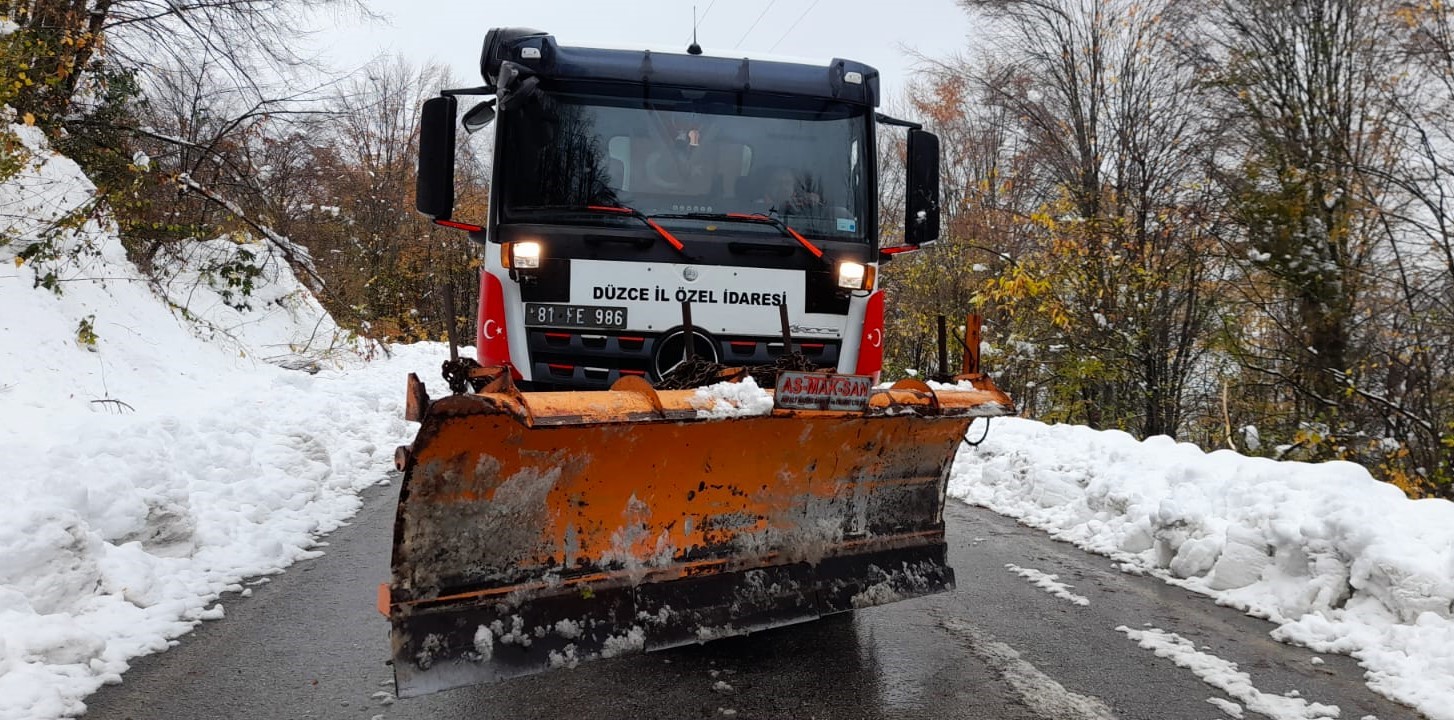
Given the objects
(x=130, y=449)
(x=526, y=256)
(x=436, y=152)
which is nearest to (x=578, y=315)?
(x=526, y=256)

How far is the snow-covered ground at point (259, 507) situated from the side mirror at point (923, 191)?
2060 mm

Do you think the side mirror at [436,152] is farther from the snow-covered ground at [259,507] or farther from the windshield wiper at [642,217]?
Result: the snow-covered ground at [259,507]

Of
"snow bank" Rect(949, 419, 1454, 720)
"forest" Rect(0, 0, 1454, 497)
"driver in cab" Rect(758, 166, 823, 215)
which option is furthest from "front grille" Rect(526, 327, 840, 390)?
"forest" Rect(0, 0, 1454, 497)

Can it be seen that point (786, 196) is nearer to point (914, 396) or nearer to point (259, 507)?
point (914, 396)

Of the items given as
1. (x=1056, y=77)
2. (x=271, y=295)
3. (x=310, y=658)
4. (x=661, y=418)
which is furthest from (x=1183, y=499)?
(x=271, y=295)

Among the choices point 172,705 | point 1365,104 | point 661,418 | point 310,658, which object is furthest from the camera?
point 1365,104

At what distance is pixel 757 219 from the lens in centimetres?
432

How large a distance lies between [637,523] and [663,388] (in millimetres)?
523

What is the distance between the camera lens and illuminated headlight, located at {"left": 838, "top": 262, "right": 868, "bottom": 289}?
14.3 feet

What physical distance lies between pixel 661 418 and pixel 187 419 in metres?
5.83

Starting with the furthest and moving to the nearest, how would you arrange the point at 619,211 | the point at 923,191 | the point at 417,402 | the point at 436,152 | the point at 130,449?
the point at 130,449 < the point at 923,191 < the point at 436,152 < the point at 619,211 < the point at 417,402

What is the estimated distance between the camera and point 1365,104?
1040cm

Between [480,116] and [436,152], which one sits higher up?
[480,116]

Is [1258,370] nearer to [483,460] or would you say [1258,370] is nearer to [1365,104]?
[1365,104]
